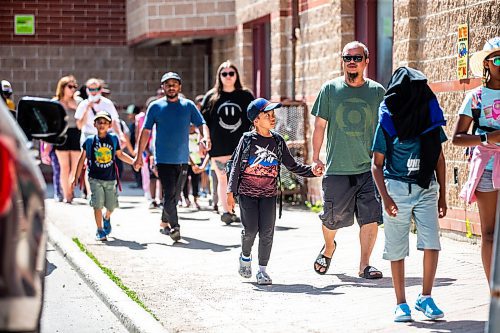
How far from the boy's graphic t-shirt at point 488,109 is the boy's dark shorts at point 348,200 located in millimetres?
2054

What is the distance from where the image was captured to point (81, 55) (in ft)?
83.9

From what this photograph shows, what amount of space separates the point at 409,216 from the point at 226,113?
708 cm

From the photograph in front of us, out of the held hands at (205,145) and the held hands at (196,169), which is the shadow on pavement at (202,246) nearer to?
the held hands at (205,145)

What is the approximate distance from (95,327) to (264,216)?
2037 mm

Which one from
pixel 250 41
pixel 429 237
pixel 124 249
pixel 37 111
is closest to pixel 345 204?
pixel 429 237

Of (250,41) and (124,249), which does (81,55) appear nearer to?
(250,41)

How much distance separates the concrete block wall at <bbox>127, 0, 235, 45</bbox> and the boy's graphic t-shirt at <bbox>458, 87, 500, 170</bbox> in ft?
45.0

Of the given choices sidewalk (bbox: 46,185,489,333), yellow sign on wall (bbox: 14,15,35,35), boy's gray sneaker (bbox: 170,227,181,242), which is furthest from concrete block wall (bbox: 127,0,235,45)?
boy's gray sneaker (bbox: 170,227,181,242)

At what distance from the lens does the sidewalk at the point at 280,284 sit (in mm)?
7833

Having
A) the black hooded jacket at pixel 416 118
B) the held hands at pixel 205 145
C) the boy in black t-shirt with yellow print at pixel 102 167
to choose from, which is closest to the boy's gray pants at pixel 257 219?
the black hooded jacket at pixel 416 118

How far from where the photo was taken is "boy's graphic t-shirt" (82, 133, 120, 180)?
43.4 ft

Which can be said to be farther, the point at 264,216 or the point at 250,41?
the point at 250,41

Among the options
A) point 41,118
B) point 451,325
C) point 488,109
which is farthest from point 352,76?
point 41,118

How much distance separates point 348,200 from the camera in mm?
9914
